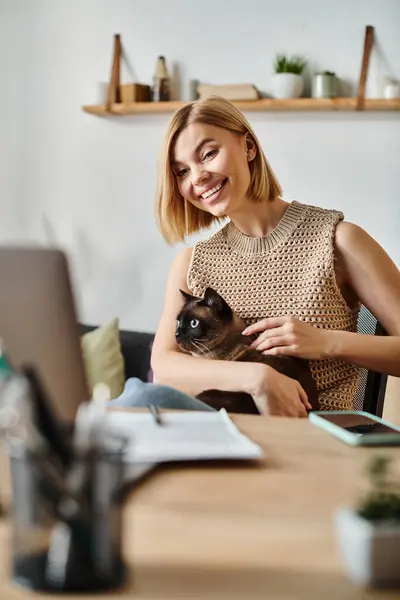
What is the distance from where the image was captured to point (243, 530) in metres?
0.67

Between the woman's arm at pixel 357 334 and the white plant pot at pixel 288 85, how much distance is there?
124 centimetres

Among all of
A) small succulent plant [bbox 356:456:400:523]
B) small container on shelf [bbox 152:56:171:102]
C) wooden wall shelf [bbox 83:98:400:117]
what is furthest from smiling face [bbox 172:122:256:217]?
small container on shelf [bbox 152:56:171:102]

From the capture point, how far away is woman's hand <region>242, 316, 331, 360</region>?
1473 millimetres

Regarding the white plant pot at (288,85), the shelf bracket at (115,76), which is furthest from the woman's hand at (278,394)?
the shelf bracket at (115,76)

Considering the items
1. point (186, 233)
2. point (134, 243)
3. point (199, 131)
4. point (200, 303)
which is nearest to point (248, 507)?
point (200, 303)

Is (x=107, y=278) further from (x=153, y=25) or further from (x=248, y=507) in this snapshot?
(x=248, y=507)

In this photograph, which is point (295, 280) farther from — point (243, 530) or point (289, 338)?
point (243, 530)

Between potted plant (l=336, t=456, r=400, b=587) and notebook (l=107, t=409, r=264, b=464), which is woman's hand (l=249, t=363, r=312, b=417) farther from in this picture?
potted plant (l=336, t=456, r=400, b=587)

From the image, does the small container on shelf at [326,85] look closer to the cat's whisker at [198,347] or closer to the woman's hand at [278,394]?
the cat's whisker at [198,347]

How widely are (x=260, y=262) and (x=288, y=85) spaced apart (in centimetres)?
128

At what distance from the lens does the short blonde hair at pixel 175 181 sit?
5.80ft

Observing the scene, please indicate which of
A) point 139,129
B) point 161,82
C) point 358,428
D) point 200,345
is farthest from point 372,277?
point 139,129

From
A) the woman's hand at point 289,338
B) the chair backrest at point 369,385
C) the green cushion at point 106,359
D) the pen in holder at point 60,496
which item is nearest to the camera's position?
the pen in holder at point 60,496

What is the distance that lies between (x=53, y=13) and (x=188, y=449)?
9.51ft
